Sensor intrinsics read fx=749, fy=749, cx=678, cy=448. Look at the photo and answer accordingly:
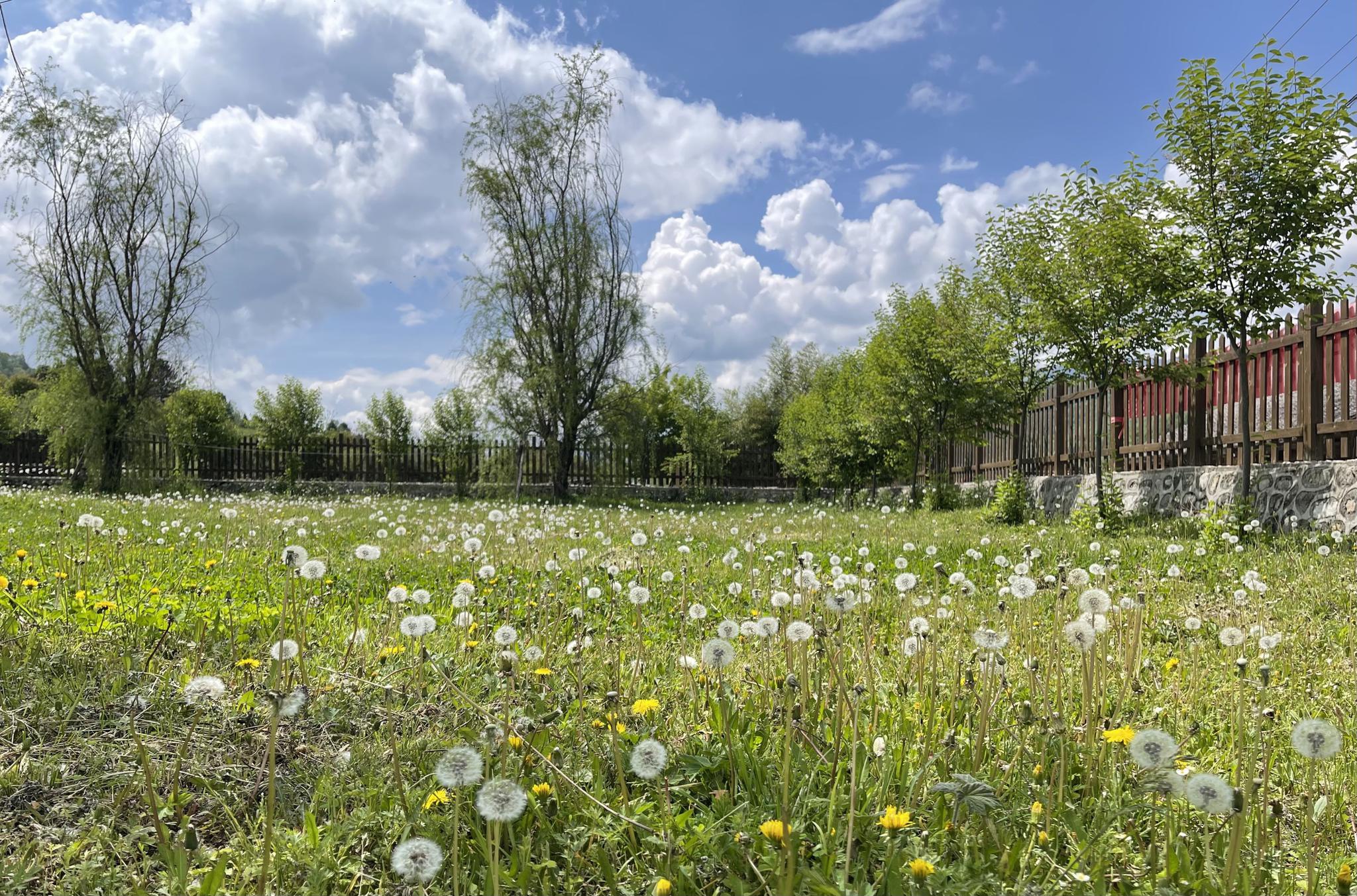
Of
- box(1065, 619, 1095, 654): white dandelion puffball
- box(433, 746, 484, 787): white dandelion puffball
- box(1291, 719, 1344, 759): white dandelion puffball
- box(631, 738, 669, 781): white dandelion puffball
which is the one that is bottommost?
box(631, 738, 669, 781): white dandelion puffball

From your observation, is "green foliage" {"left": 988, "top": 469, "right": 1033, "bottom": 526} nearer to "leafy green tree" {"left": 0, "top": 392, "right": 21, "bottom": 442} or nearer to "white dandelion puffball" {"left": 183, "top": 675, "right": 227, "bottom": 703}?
"white dandelion puffball" {"left": 183, "top": 675, "right": 227, "bottom": 703}

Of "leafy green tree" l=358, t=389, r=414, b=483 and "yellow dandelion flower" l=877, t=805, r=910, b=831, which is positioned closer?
"yellow dandelion flower" l=877, t=805, r=910, b=831

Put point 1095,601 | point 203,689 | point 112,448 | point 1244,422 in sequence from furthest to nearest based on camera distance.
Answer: point 112,448 → point 1244,422 → point 1095,601 → point 203,689

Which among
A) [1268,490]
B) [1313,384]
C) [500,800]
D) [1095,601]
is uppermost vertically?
[1313,384]

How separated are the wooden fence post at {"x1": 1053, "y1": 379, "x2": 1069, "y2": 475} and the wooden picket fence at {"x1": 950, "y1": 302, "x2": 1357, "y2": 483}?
16 millimetres

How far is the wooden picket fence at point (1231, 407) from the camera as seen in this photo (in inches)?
324

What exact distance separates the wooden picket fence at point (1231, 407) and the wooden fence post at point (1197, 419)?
13 mm

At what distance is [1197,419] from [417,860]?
11.8 m

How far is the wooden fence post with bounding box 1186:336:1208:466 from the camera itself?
1024 centimetres

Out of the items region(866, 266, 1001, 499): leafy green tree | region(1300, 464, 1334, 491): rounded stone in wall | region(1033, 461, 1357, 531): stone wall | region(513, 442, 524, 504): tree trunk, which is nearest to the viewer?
region(1033, 461, 1357, 531): stone wall

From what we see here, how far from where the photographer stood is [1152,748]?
4.72ft

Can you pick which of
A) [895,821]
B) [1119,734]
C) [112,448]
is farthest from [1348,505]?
[112,448]

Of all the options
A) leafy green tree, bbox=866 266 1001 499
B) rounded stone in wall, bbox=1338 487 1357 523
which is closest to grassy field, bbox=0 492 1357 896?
rounded stone in wall, bbox=1338 487 1357 523

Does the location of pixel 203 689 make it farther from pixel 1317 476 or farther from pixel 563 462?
pixel 563 462
